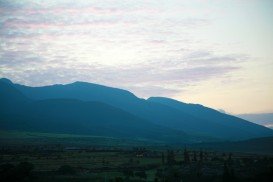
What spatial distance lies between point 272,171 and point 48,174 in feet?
96.5

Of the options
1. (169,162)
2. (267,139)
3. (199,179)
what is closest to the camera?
(199,179)

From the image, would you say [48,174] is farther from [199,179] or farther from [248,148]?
[248,148]

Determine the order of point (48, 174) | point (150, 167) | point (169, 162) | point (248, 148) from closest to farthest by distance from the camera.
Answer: point (48, 174) → point (150, 167) → point (169, 162) → point (248, 148)

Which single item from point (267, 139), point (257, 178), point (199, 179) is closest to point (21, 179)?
point (199, 179)

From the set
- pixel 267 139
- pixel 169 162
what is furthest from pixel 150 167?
pixel 267 139

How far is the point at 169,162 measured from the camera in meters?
69.6

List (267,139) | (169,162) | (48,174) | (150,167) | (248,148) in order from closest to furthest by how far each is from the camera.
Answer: (48,174) → (150,167) → (169,162) → (248,148) → (267,139)

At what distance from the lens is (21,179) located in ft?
139

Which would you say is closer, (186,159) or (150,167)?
(150,167)

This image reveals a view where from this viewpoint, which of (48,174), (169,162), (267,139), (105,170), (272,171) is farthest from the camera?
(267,139)

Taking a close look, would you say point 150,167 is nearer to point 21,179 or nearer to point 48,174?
point 48,174

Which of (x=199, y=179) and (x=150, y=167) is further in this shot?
(x=150, y=167)

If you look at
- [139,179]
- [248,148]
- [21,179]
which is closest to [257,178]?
[139,179]

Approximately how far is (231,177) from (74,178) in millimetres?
20050
